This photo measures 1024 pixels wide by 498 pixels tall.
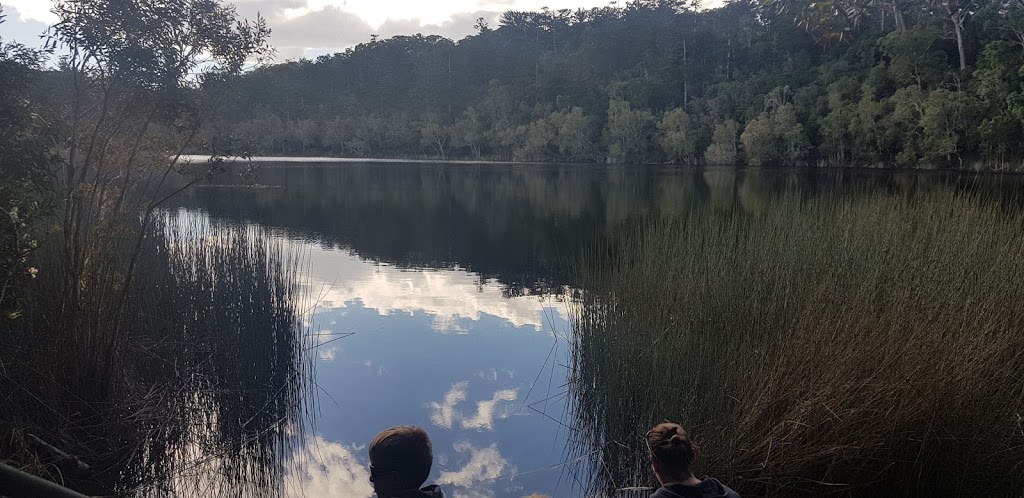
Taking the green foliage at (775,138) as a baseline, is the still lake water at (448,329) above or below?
below

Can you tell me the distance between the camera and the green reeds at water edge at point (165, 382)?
4512mm

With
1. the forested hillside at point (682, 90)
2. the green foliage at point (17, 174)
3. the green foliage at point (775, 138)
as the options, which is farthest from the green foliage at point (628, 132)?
the green foliage at point (17, 174)

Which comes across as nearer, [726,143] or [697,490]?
[697,490]

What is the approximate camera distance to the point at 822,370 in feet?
13.8

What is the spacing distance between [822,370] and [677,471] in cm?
201

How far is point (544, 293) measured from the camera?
40.1 ft

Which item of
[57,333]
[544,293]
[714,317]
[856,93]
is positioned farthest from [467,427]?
[856,93]

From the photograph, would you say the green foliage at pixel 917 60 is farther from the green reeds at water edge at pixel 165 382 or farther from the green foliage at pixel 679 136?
the green reeds at water edge at pixel 165 382

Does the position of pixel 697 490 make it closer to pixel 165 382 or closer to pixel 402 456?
pixel 402 456

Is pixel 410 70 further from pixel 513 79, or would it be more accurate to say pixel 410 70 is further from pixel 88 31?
pixel 88 31

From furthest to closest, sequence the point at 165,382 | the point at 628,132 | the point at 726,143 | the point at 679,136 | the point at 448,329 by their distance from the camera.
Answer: the point at 628,132
the point at 679,136
the point at 726,143
the point at 448,329
the point at 165,382

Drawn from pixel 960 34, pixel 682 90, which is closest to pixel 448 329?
pixel 960 34

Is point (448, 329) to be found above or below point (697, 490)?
below

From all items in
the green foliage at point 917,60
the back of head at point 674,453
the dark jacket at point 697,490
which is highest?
the green foliage at point 917,60
